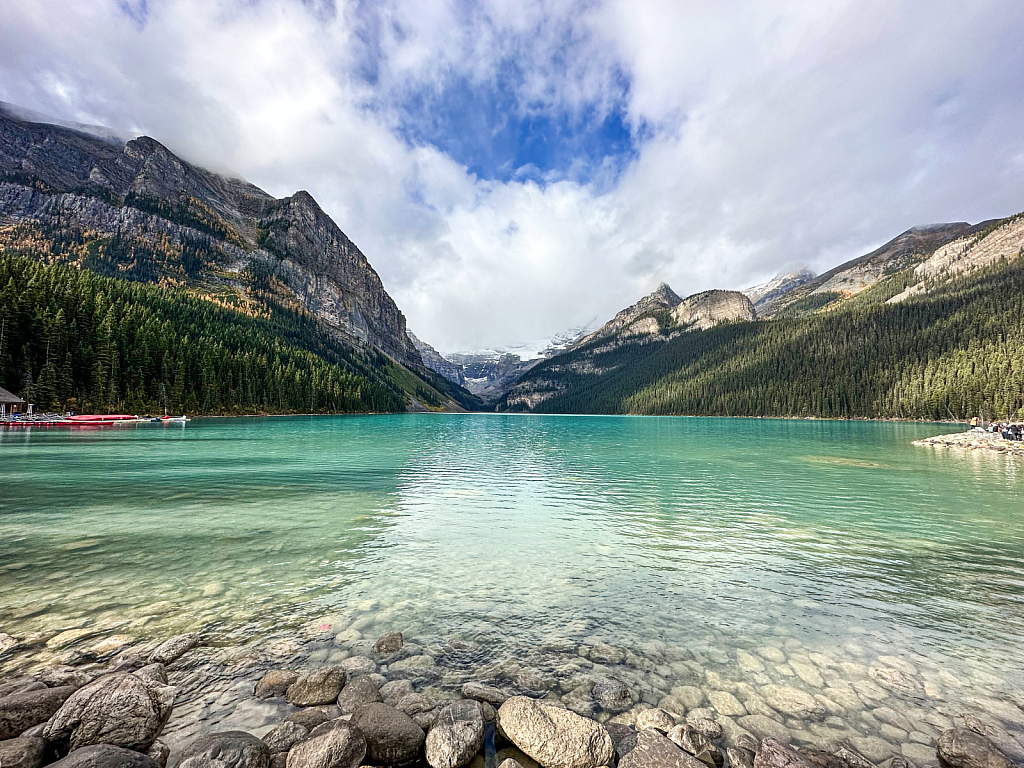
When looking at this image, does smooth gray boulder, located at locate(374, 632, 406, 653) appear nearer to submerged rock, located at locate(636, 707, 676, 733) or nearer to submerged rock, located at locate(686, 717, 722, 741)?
submerged rock, located at locate(636, 707, 676, 733)

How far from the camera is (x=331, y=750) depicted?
18.8 ft

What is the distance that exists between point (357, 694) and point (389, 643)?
2.03 meters

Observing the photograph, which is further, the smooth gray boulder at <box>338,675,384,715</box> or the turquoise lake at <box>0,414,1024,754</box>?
the turquoise lake at <box>0,414,1024,754</box>

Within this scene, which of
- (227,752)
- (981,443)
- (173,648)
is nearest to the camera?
(227,752)

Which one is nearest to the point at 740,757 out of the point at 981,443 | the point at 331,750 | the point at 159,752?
the point at 331,750

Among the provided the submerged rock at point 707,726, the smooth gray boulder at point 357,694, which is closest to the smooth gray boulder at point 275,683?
the smooth gray boulder at point 357,694

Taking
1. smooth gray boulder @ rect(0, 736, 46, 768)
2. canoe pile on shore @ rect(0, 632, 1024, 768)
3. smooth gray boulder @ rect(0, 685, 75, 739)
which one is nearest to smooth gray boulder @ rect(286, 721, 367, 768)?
canoe pile on shore @ rect(0, 632, 1024, 768)

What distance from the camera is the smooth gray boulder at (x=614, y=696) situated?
7.47m

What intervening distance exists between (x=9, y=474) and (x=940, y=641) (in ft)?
162

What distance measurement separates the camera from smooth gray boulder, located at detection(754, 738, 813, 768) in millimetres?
5742

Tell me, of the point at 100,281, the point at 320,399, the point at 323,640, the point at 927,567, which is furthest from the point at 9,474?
the point at 320,399

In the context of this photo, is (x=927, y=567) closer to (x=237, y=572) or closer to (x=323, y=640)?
(x=323, y=640)

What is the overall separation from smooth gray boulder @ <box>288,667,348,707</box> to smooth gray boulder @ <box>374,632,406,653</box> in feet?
4.33

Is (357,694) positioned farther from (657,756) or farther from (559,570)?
(559,570)
